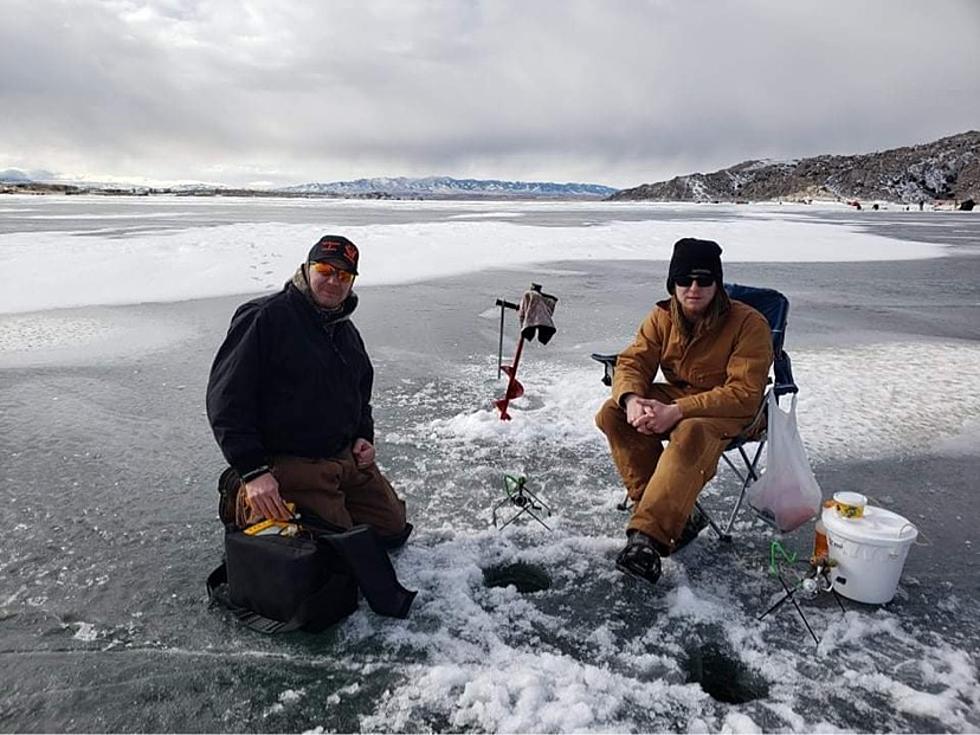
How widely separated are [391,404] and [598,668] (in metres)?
3.11

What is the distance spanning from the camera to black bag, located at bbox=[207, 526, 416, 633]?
257 centimetres

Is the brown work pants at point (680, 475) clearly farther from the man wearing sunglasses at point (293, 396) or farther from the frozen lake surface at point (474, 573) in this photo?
the man wearing sunglasses at point (293, 396)

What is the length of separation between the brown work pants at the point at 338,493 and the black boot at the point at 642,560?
3.45 ft

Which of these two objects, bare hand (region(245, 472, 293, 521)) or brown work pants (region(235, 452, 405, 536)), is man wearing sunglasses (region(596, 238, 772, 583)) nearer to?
brown work pants (region(235, 452, 405, 536))

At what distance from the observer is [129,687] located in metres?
2.35

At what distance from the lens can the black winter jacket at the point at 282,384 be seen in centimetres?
271

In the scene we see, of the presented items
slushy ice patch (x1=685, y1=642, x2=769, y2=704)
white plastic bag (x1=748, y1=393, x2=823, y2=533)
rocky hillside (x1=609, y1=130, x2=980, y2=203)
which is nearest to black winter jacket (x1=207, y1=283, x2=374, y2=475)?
slushy ice patch (x1=685, y1=642, x2=769, y2=704)

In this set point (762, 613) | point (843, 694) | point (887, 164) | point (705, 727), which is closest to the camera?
point (705, 727)

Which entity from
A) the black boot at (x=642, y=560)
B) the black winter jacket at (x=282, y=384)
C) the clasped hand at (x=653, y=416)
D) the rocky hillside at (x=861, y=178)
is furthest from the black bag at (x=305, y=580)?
the rocky hillside at (x=861, y=178)

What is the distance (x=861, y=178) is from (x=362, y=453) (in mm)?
106912

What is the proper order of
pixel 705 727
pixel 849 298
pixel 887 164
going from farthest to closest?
pixel 887 164 < pixel 849 298 < pixel 705 727

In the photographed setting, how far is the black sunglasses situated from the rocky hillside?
90270mm

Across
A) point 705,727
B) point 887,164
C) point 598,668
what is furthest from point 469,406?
point 887,164

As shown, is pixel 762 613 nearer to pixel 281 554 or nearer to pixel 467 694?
pixel 467 694
